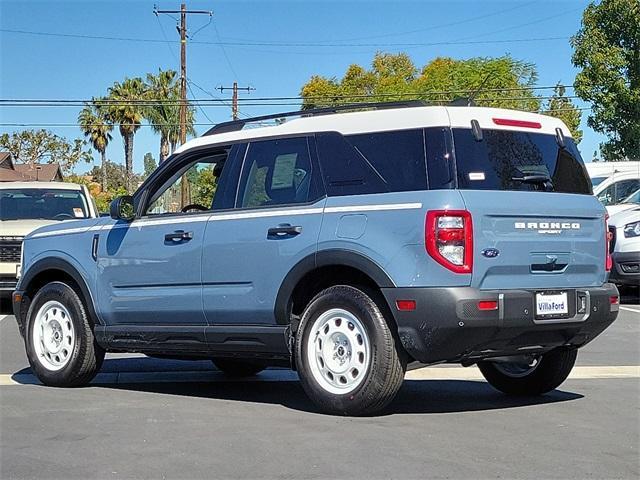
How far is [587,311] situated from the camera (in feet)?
24.0

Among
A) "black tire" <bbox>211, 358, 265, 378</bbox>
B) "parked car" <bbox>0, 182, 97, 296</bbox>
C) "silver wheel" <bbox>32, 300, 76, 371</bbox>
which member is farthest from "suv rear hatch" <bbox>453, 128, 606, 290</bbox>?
"parked car" <bbox>0, 182, 97, 296</bbox>

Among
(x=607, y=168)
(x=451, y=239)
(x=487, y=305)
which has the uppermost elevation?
(x=607, y=168)

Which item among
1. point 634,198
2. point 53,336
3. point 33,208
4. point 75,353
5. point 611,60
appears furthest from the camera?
point 611,60

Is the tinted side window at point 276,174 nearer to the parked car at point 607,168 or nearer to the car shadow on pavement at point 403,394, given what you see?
the car shadow on pavement at point 403,394

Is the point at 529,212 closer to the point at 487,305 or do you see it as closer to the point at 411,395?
the point at 487,305

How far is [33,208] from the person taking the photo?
16.7m

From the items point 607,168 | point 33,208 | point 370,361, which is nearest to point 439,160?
point 370,361

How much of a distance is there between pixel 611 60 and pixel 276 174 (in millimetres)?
27288

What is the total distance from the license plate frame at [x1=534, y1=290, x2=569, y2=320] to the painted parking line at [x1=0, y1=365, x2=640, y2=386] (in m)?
2.25

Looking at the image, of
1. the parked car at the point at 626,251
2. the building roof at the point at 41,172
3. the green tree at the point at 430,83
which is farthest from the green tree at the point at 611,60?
the building roof at the point at 41,172

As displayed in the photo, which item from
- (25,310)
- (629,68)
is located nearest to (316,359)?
(25,310)

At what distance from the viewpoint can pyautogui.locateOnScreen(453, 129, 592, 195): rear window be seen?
6.97 meters

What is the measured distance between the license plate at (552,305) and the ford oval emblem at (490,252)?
437 mm

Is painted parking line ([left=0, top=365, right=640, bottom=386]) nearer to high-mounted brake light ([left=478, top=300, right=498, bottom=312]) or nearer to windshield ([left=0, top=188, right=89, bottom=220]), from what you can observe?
high-mounted brake light ([left=478, top=300, right=498, bottom=312])
